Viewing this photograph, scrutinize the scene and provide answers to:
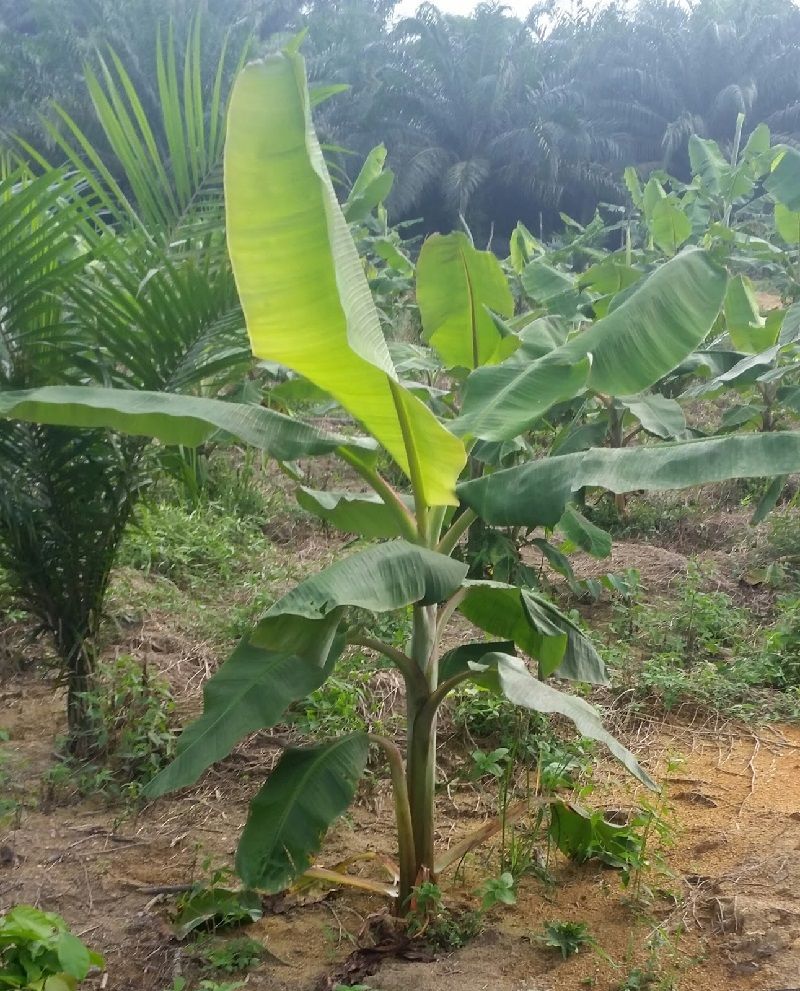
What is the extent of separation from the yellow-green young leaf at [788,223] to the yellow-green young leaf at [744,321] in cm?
156

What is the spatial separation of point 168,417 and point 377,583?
2.27 feet

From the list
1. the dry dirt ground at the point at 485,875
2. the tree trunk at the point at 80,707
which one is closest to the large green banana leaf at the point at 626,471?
the dry dirt ground at the point at 485,875

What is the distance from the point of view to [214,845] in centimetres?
280

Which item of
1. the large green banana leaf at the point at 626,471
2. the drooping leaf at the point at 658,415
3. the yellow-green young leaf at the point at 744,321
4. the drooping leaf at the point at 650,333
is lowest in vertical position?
the large green banana leaf at the point at 626,471

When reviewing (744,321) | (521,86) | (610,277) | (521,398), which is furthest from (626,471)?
(521,86)

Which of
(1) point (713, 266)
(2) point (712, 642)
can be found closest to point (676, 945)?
(1) point (713, 266)

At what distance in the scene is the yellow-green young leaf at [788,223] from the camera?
607 centimetres

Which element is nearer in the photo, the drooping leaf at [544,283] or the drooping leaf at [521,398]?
the drooping leaf at [521,398]

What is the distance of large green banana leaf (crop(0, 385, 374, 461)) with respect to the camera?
2051 millimetres

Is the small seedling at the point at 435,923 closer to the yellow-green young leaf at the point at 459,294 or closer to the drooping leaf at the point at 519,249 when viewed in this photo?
the yellow-green young leaf at the point at 459,294

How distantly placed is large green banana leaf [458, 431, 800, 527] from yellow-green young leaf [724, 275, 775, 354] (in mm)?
3011

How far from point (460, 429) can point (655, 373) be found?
0.54m

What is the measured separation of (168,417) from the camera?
211cm

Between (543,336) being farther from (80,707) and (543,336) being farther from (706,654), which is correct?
(80,707)
